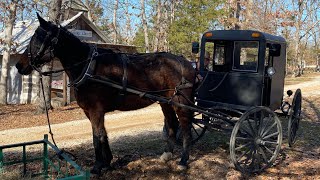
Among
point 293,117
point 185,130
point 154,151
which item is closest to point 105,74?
point 185,130

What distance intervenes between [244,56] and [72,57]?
13.6 ft

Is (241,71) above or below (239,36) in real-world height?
below

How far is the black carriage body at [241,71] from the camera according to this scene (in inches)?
274

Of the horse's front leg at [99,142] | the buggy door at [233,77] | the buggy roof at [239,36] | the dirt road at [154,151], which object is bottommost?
the dirt road at [154,151]

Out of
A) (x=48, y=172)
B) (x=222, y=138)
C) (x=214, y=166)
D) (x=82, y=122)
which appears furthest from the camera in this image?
(x=82, y=122)

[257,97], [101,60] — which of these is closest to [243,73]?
[257,97]

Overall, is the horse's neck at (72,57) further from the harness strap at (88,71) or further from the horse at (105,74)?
the harness strap at (88,71)

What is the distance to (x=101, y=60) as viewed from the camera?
5.88 metres

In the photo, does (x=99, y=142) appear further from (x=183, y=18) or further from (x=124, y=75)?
(x=183, y=18)

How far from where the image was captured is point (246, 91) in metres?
7.06

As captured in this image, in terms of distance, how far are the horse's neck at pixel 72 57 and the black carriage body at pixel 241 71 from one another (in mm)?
2988

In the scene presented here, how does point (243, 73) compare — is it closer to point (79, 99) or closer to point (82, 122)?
point (79, 99)

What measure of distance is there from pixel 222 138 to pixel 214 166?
8.35ft

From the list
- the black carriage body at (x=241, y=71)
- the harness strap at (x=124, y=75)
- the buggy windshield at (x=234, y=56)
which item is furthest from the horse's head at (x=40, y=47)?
the buggy windshield at (x=234, y=56)
